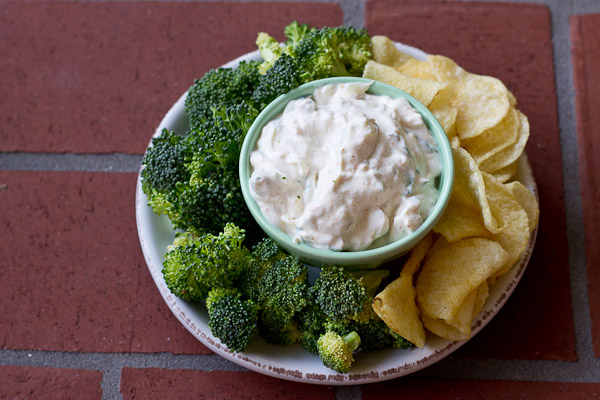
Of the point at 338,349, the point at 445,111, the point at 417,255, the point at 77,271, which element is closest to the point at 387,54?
the point at 445,111

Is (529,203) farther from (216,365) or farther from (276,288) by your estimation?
(216,365)

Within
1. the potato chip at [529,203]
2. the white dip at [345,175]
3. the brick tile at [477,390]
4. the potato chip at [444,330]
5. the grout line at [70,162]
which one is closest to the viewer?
the white dip at [345,175]

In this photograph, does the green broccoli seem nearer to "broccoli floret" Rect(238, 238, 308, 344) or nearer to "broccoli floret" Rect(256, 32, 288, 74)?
"broccoli floret" Rect(238, 238, 308, 344)

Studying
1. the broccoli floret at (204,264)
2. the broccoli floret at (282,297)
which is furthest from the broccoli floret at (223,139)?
the broccoli floret at (282,297)

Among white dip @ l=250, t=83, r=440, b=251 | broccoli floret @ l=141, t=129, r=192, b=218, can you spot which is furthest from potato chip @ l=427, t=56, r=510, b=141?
broccoli floret @ l=141, t=129, r=192, b=218

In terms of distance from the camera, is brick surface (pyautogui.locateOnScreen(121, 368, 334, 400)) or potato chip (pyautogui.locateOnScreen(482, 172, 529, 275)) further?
brick surface (pyautogui.locateOnScreen(121, 368, 334, 400))

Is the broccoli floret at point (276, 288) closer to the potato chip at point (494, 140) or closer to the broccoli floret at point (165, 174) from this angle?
the broccoli floret at point (165, 174)
